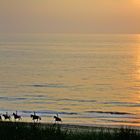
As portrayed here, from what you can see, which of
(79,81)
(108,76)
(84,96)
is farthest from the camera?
(108,76)

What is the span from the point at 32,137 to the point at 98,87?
43.7 m

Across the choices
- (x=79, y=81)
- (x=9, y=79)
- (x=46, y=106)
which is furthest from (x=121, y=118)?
(x=9, y=79)

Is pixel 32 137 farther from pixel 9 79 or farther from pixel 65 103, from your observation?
pixel 9 79

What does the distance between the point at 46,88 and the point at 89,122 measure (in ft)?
76.6

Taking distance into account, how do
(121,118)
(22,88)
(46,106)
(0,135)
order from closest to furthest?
(0,135)
(121,118)
(46,106)
(22,88)

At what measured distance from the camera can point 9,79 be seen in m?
61.3

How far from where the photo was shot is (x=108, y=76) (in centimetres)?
6756

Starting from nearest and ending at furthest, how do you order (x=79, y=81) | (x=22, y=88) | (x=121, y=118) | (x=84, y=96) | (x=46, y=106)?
(x=121, y=118) → (x=46, y=106) → (x=84, y=96) → (x=22, y=88) → (x=79, y=81)

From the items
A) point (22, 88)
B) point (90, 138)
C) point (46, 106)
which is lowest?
point (90, 138)

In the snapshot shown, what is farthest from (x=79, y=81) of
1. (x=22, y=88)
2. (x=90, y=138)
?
(x=90, y=138)

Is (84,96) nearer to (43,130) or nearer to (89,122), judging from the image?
A: (89,122)

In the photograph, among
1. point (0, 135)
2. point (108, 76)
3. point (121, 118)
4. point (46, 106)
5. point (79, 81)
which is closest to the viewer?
point (0, 135)

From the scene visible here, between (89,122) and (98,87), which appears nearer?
(89,122)

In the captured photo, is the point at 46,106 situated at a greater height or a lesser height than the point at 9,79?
lesser
